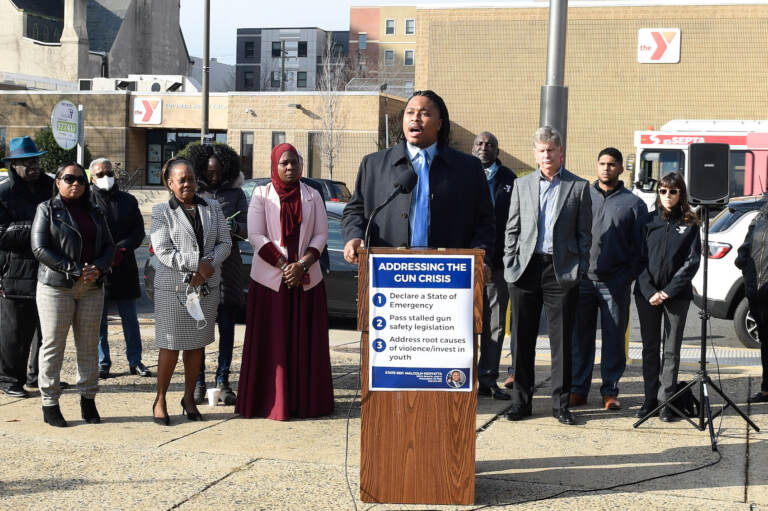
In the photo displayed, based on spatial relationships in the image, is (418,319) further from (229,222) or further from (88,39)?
(88,39)

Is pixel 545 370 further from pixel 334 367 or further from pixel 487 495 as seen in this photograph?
pixel 487 495

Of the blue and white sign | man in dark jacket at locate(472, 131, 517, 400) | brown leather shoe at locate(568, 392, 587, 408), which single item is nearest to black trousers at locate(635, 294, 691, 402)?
brown leather shoe at locate(568, 392, 587, 408)

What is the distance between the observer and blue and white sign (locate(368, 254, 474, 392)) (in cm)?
481

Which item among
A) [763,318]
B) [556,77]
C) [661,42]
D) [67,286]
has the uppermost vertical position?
[661,42]

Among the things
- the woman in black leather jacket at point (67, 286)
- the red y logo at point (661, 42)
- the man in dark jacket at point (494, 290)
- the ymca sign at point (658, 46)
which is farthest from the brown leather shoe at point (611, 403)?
the red y logo at point (661, 42)

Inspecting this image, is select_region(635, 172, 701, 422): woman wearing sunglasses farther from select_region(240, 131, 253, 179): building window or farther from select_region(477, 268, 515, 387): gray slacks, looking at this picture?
select_region(240, 131, 253, 179): building window

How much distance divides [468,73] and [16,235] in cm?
4211

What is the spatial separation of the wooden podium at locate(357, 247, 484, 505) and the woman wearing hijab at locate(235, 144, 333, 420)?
1.98m

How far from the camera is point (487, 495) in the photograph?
16.4ft

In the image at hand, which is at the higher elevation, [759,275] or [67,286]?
[759,275]

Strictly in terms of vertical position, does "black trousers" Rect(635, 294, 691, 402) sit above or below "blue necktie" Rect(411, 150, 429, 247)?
below

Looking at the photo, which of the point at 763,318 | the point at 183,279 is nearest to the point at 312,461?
the point at 183,279

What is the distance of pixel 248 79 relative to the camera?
100125mm

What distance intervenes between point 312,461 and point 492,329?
8.42 ft
